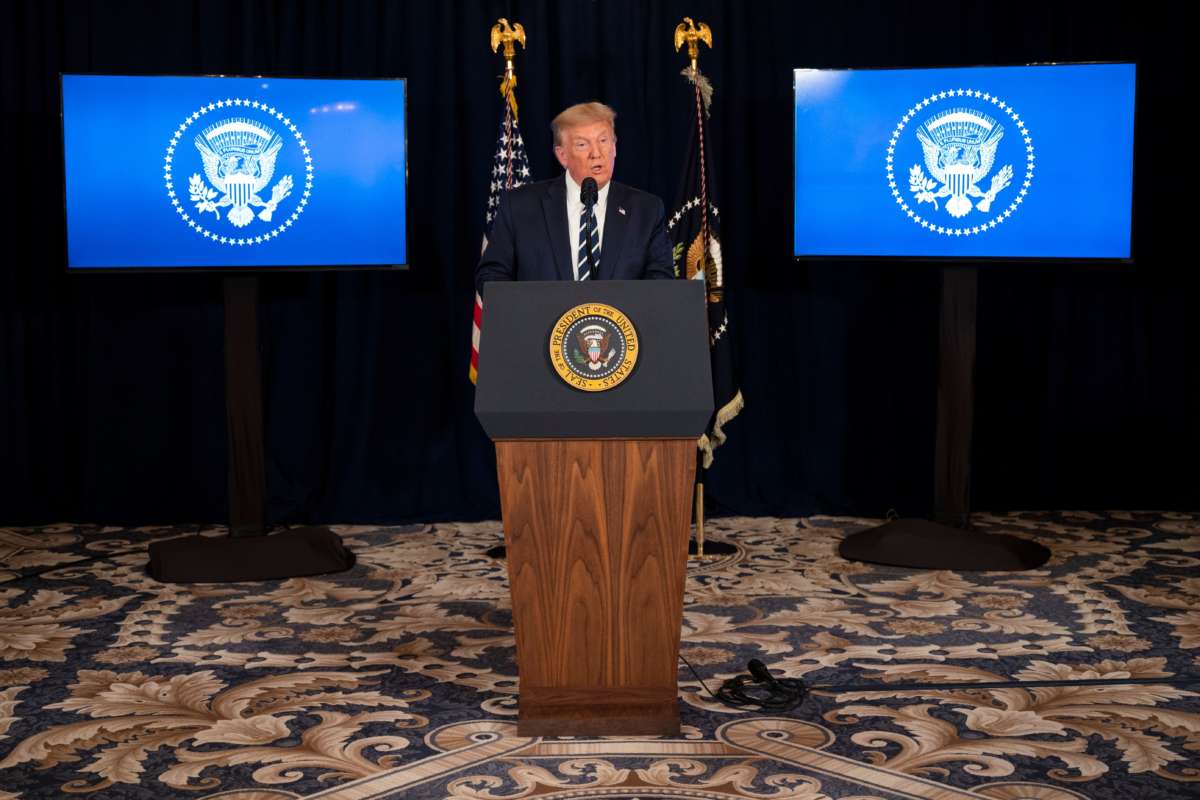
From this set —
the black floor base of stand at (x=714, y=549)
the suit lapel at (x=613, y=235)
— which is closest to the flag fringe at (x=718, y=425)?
the black floor base of stand at (x=714, y=549)

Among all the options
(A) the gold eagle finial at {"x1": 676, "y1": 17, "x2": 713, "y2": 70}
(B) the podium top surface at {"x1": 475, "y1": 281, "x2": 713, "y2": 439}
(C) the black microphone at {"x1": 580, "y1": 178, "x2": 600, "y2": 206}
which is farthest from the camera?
(A) the gold eagle finial at {"x1": 676, "y1": 17, "x2": 713, "y2": 70}

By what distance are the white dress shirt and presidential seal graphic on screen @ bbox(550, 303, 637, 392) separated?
137 cm

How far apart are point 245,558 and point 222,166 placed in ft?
4.72

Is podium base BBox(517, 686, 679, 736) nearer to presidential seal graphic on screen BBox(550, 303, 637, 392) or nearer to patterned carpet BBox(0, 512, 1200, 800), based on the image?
patterned carpet BBox(0, 512, 1200, 800)

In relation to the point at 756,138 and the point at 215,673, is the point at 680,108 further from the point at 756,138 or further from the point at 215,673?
the point at 215,673

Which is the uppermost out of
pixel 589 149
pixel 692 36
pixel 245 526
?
pixel 692 36

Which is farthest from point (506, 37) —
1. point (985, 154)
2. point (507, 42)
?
point (985, 154)

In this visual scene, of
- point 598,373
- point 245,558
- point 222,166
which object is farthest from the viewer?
point 245,558

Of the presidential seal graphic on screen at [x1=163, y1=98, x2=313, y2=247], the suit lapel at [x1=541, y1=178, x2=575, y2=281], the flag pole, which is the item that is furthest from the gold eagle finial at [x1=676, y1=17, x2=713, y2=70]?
the presidential seal graphic on screen at [x1=163, y1=98, x2=313, y2=247]

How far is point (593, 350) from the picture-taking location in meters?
2.87

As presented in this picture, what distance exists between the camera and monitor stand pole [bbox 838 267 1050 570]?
5043mm

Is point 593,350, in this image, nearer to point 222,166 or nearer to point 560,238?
point 560,238

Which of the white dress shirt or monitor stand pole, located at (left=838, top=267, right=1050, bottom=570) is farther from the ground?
the white dress shirt

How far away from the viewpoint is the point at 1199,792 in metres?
2.80
